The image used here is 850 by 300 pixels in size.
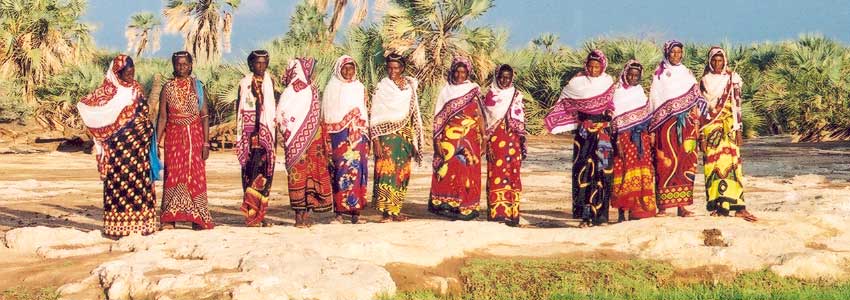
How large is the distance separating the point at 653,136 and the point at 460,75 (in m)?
1.81

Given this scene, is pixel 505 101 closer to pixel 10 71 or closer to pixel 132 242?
A: pixel 132 242

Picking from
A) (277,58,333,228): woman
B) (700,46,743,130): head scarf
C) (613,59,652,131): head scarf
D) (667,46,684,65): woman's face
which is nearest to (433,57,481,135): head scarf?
(277,58,333,228): woman

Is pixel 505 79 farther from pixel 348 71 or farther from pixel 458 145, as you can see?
pixel 348 71

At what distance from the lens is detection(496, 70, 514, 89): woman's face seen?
29.2 ft

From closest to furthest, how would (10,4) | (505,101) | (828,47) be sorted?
(505,101) → (828,47) → (10,4)

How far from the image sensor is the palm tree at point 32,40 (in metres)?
23.6

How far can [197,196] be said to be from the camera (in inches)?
327

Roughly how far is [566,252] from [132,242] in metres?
3.20

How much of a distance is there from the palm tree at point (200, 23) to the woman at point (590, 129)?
61.1ft

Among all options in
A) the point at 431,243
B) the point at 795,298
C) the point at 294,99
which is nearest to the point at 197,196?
the point at 294,99

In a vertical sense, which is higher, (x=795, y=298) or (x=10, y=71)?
(x=10, y=71)

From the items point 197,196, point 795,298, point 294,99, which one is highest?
point 294,99

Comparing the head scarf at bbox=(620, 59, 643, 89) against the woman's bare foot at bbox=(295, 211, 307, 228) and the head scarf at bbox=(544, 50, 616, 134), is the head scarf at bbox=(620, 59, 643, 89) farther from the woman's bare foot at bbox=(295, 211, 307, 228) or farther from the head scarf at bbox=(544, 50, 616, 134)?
the woman's bare foot at bbox=(295, 211, 307, 228)

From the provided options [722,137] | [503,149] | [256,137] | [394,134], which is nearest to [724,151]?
[722,137]
